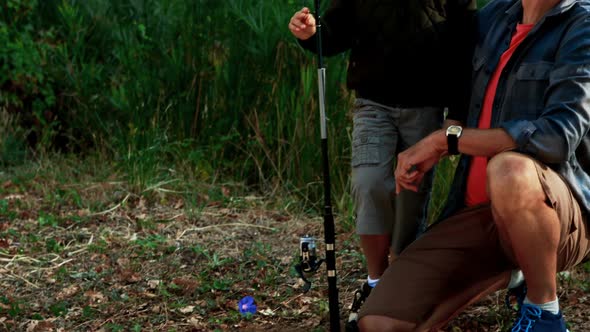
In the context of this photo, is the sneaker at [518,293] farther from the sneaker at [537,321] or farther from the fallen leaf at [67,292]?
the fallen leaf at [67,292]

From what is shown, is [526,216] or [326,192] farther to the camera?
[326,192]

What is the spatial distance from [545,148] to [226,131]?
2993mm

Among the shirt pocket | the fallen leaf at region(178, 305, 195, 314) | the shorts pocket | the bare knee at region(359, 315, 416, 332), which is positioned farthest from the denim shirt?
the fallen leaf at region(178, 305, 195, 314)

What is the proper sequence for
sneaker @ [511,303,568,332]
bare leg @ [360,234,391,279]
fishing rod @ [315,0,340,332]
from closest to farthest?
sneaker @ [511,303,568,332], fishing rod @ [315,0,340,332], bare leg @ [360,234,391,279]

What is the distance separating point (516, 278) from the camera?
3193 mm

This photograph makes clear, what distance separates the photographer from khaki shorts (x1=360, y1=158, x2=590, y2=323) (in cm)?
303

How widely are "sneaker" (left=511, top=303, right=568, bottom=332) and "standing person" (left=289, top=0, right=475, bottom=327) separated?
28.1 inches

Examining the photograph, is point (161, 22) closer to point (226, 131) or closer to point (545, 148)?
→ point (226, 131)

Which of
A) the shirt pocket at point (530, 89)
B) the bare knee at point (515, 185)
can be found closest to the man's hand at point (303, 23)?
the shirt pocket at point (530, 89)

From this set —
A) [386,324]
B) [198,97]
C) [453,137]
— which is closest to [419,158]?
[453,137]

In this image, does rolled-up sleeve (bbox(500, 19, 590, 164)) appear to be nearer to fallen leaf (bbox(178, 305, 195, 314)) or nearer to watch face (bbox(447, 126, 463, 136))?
watch face (bbox(447, 126, 463, 136))

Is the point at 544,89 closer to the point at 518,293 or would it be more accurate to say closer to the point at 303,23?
the point at 518,293

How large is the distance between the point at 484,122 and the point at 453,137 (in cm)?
24

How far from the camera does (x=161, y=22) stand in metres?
5.84
